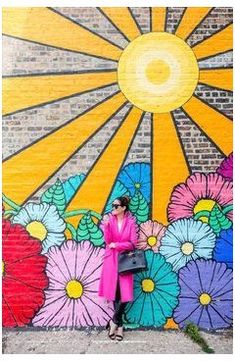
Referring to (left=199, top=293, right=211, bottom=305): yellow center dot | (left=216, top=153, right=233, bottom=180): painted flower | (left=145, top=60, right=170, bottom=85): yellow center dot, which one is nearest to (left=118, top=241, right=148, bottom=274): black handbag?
(left=199, top=293, right=211, bottom=305): yellow center dot

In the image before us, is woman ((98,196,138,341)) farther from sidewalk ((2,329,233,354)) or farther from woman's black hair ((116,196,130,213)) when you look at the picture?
sidewalk ((2,329,233,354))

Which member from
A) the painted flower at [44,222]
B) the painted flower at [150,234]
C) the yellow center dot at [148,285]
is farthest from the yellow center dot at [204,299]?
the painted flower at [44,222]

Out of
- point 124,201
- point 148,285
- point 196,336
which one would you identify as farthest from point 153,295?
point 124,201

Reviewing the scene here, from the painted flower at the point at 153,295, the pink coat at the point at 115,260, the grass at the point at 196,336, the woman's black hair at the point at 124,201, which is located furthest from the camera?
the painted flower at the point at 153,295

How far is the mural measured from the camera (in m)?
6.37

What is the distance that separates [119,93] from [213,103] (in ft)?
3.56

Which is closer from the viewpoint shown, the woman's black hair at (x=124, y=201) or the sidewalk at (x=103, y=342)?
the sidewalk at (x=103, y=342)

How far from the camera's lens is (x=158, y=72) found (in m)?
6.39

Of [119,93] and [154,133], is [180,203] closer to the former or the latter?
[154,133]

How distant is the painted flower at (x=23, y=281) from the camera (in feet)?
21.0

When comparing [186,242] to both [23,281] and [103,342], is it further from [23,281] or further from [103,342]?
[23,281]

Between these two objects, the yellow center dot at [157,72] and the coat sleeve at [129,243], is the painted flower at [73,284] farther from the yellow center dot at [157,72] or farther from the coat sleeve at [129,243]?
the yellow center dot at [157,72]

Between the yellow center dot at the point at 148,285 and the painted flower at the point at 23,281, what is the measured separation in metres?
1.12

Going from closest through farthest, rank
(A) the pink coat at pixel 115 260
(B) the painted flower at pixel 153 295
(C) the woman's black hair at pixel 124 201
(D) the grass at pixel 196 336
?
(D) the grass at pixel 196 336 < (A) the pink coat at pixel 115 260 < (C) the woman's black hair at pixel 124 201 < (B) the painted flower at pixel 153 295
